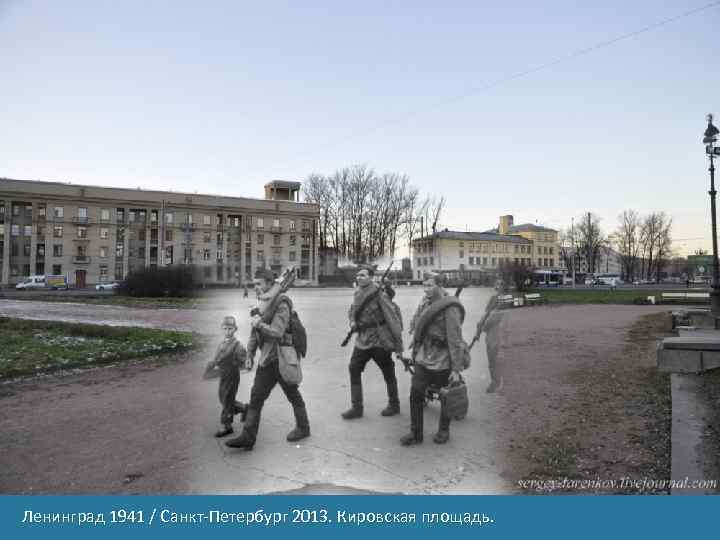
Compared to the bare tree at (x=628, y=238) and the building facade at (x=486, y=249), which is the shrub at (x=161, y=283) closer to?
the building facade at (x=486, y=249)

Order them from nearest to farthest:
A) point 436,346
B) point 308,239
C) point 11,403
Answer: point 308,239 < point 436,346 < point 11,403

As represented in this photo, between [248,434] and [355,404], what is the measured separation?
1091mm

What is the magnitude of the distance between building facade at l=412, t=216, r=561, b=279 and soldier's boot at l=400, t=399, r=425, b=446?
3.55 feet

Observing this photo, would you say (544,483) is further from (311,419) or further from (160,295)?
(160,295)

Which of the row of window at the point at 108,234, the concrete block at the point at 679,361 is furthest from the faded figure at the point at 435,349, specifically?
the concrete block at the point at 679,361

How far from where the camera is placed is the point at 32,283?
3.44m

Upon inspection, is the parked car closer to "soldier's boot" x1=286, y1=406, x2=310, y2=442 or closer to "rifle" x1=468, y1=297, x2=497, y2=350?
"soldier's boot" x1=286, y1=406, x2=310, y2=442

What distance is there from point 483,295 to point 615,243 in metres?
1.55

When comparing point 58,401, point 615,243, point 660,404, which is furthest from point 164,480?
point 660,404

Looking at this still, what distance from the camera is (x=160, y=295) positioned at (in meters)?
3.53

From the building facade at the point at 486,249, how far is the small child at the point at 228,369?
1572mm

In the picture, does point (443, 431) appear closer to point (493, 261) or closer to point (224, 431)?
point (493, 261)

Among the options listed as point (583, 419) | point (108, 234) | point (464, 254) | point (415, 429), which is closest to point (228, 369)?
point (108, 234)

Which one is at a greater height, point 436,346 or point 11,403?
point 436,346
